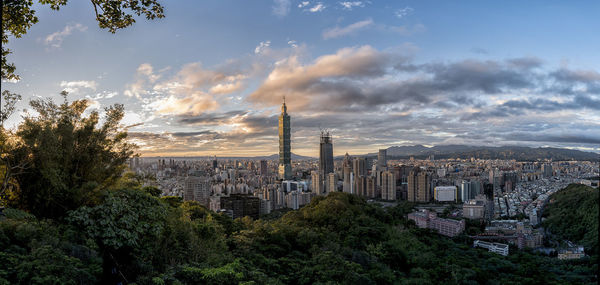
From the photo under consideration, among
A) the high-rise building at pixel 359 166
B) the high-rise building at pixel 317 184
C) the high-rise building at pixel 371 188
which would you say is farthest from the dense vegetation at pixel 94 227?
the high-rise building at pixel 359 166

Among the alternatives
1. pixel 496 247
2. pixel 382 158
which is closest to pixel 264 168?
pixel 382 158

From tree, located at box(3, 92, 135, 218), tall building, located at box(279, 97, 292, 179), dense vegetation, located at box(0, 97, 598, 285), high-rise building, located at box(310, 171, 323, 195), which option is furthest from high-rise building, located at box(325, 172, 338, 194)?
tree, located at box(3, 92, 135, 218)

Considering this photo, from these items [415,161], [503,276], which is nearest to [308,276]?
[503,276]

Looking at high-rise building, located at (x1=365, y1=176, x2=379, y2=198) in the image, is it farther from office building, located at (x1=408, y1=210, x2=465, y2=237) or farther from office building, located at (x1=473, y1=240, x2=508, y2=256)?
office building, located at (x1=473, y1=240, x2=508, y2=256)

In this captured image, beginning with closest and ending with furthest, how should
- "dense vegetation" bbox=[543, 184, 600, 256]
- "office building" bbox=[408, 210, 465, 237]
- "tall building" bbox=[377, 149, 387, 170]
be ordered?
1. "dense vegetation" bbox=[543, 184, 600, 256]
2. "office building" bbox=[408, 210, 465, 237]
3. "tall building" bbox=[377, 149, 387, 170]

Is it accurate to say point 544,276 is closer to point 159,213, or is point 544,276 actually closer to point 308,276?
point 308,276

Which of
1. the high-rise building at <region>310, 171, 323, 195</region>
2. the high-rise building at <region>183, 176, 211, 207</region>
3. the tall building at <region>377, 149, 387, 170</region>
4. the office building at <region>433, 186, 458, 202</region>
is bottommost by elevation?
the office building at <region>433, 186, 458, 202</region>
